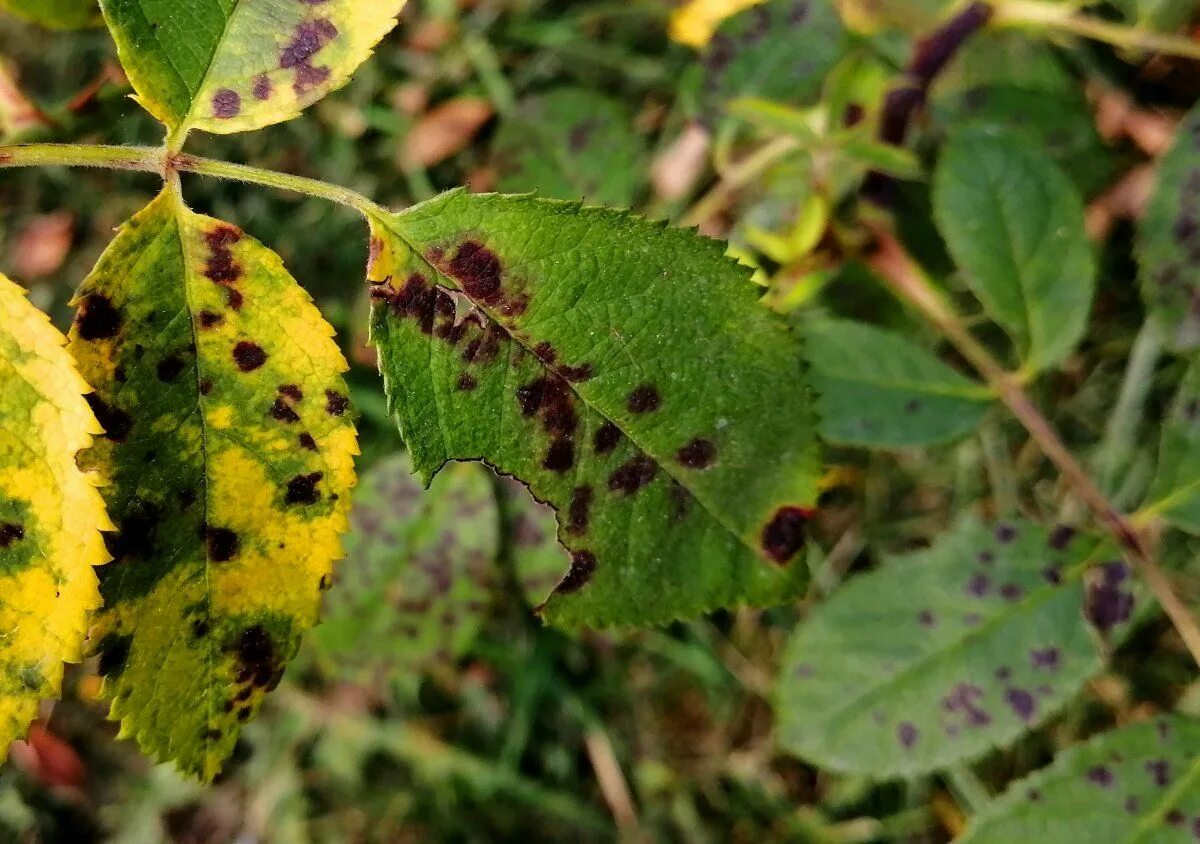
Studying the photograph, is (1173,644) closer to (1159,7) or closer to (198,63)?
(1159,7)

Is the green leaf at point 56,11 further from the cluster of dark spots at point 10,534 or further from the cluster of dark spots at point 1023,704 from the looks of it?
the cluster of dark spots at point 1023,704

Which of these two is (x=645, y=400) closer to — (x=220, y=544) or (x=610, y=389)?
(x=610, y=389)

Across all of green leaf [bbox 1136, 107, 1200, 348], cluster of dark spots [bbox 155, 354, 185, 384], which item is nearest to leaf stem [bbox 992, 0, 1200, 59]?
green leaf [bbox 1136, 107, 1200, 348]

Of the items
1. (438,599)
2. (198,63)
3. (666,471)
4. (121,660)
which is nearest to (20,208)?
(438,599)

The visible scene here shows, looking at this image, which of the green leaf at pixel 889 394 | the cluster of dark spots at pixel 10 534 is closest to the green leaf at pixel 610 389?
the cluster of dark spots at pixel 10 534

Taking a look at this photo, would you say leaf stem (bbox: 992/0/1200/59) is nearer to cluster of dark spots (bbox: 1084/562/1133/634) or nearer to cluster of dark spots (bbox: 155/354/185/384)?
cluster of dark spots (bbox: 1084/562/1133/634)
